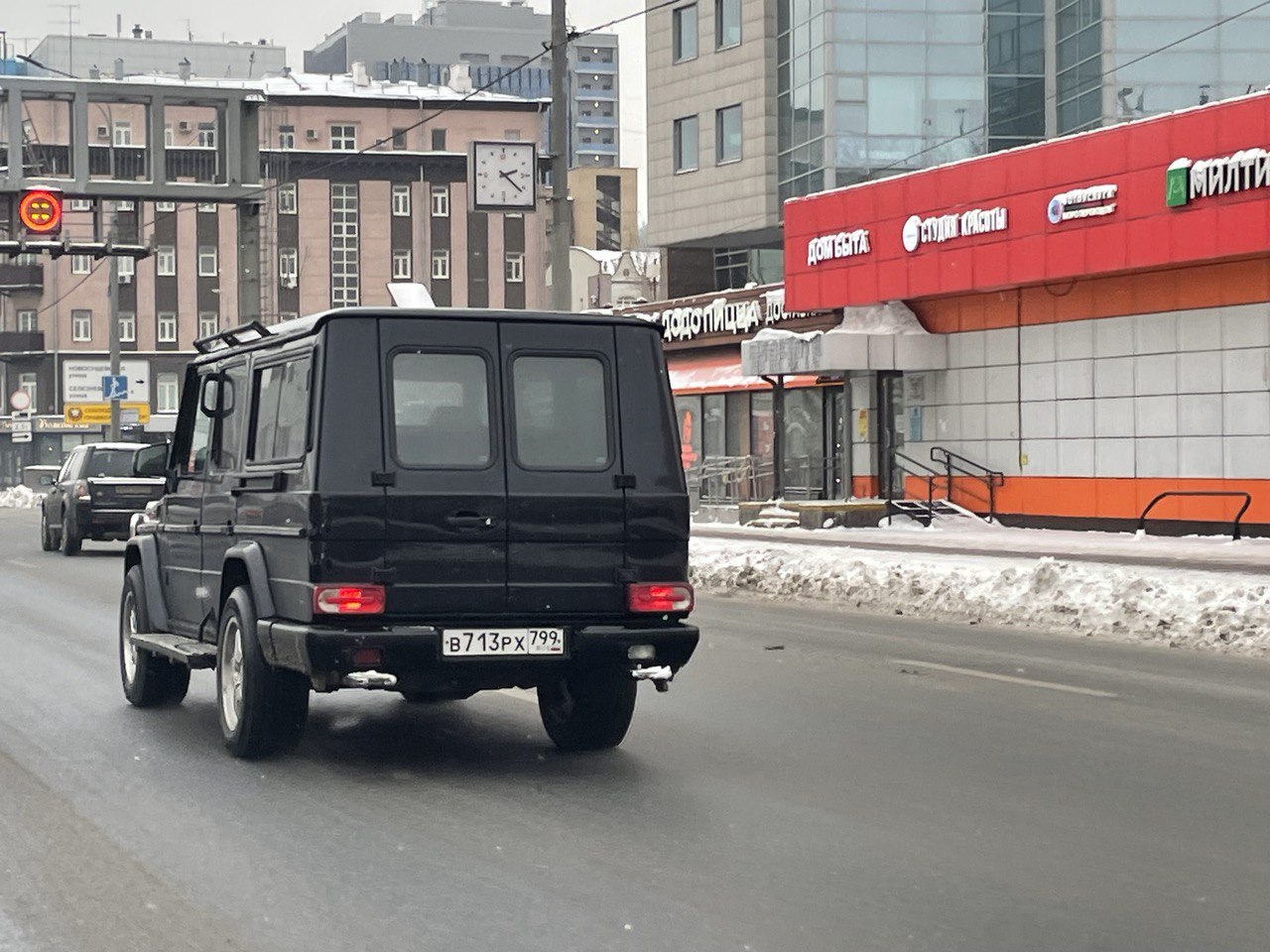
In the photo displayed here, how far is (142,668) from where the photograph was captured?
35.6 feet

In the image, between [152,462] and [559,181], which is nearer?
[152,462]

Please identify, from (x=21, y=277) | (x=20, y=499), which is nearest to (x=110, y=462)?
(x=20, y=499)

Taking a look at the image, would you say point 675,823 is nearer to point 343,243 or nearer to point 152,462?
point 152,462

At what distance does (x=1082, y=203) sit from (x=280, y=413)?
22523 millimetres

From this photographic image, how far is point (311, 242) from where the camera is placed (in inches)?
3656

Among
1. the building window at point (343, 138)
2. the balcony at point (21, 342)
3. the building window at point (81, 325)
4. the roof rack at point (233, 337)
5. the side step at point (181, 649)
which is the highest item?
the building window at point (343, 138)

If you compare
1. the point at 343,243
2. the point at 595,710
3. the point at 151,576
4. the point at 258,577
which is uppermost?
the point at 343,243

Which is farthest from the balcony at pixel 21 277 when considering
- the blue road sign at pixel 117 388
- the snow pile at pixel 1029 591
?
the snow pile at pixel 1029 591

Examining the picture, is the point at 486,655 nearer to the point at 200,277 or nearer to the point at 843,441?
the point at 843,441

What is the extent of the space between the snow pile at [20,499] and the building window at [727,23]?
26512 mm

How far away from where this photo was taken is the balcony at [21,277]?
9144cm

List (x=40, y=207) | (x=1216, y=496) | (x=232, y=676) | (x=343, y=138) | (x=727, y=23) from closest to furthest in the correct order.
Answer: (x=232, y=676)
(x=1216, y=496)
(x=40, y=207)
(x=727, y=23)
(x=343, y=138)

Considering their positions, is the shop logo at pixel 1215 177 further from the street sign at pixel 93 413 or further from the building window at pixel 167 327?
the building window at pixel 167 327

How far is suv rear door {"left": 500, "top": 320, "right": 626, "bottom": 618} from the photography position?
8.62m
